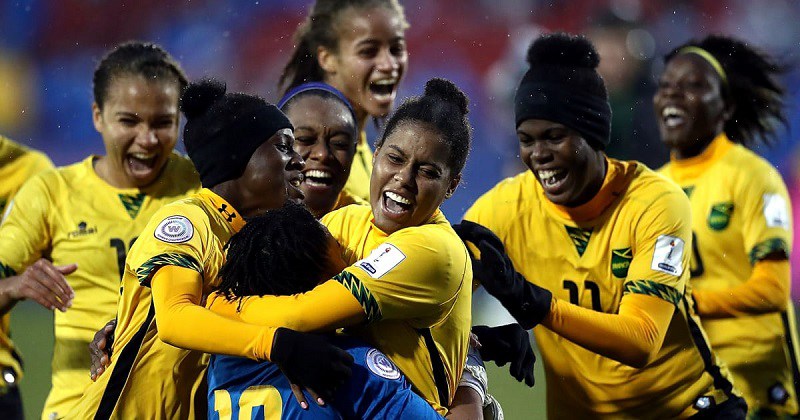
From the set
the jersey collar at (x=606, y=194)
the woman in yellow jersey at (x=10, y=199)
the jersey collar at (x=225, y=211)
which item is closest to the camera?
the jersey collar at (x=225, y=211)

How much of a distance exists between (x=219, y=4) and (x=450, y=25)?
8.93 feet

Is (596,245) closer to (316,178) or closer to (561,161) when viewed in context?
(561,161)

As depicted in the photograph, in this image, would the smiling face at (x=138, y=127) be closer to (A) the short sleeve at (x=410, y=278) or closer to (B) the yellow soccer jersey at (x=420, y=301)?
(B) the yellow soccer jersey at (x=420, y=301)

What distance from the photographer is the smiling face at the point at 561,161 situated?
169 inches

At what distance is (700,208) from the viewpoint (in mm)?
6090

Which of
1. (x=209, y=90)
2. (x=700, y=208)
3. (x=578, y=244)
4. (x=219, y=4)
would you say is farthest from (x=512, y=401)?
(x=219, y=4)

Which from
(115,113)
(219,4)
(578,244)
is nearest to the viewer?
(578,244)

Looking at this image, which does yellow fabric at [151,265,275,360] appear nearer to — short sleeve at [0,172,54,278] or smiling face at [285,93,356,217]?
smiling face at [285,93,356,217]

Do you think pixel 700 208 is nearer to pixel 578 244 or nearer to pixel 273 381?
pixel 578 244

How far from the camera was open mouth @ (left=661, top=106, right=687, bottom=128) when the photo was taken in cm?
629

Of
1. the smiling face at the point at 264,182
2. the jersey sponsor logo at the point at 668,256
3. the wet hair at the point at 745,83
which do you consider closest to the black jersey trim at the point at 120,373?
the smiling face at the point at 264,182

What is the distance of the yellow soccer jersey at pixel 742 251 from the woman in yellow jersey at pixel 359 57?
1718mm

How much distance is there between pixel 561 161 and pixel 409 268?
1386 mm

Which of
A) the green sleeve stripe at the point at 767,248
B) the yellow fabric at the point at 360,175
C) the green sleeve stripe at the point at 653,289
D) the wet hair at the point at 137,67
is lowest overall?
the green sleeve stripe at the point at 767,248
